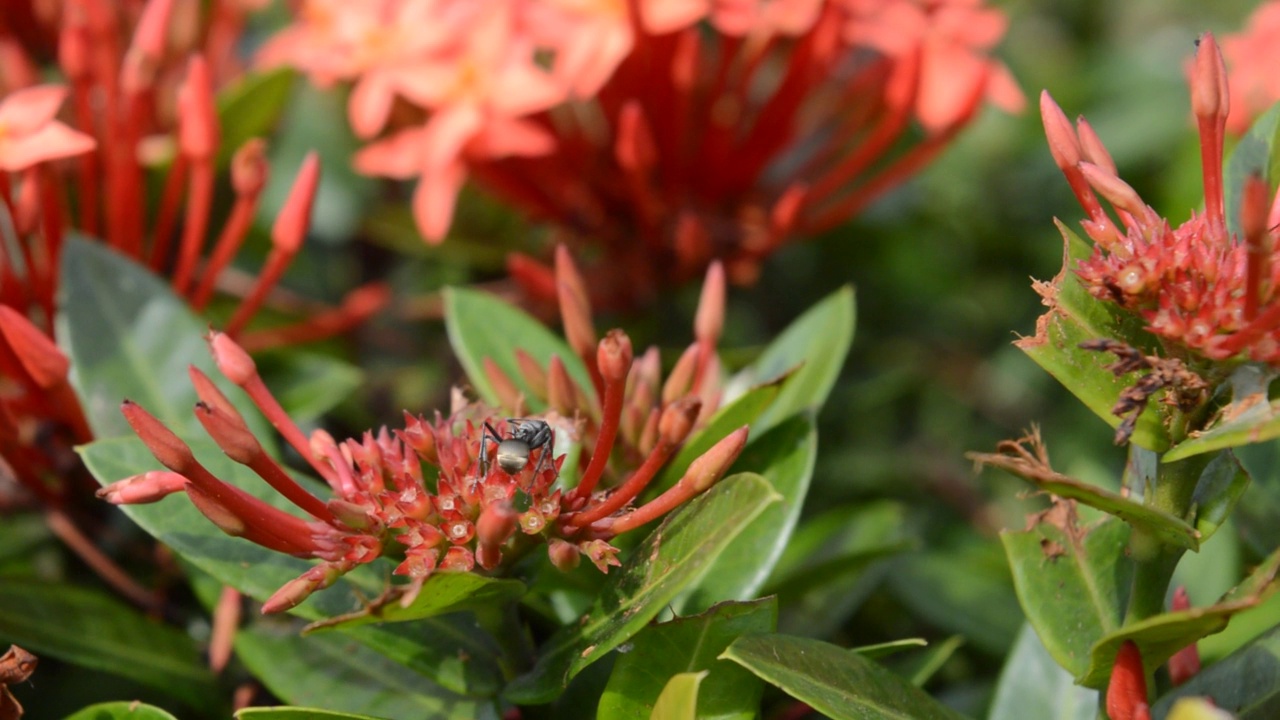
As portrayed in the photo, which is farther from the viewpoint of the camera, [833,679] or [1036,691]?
[1036,691]

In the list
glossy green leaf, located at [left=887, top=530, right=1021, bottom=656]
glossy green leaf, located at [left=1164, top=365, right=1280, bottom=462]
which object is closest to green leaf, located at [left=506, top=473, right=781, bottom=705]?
glossy green leaf, located at [left=1164, top=365, right=1280, bottom=462]

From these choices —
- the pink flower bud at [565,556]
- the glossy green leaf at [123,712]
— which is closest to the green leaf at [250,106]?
the glossy green leaf at [123,712]

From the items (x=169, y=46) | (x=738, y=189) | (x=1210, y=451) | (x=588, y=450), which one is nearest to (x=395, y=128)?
(x=169, y=46)

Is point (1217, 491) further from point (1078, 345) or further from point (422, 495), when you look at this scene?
point (422, 495)

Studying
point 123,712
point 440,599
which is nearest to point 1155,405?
point 440,599

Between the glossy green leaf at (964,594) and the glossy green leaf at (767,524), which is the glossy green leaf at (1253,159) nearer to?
the glossy green leaf at (767,524)

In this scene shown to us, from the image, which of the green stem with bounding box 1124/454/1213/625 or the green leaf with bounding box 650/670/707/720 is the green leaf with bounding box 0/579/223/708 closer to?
the green leaf with bounding box 650/670/707/720
